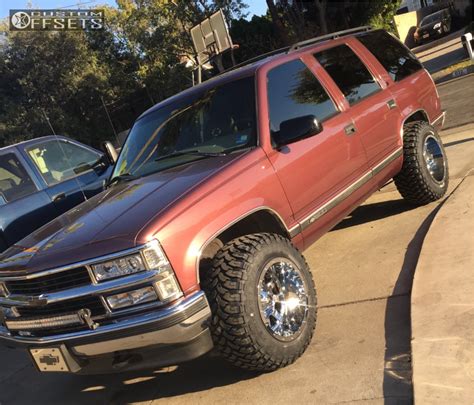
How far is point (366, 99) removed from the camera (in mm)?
5293

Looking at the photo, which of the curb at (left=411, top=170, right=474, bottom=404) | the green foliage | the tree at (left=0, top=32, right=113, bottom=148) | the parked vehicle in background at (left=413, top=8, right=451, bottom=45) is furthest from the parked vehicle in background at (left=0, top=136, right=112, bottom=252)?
the parked vehicle in background at (left=413, top=8, right=451, bottom=45)

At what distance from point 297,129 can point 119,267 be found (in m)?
1.66

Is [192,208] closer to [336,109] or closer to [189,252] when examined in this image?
[189,252]

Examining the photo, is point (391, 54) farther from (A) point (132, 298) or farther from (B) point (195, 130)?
(A) point (132, 298)

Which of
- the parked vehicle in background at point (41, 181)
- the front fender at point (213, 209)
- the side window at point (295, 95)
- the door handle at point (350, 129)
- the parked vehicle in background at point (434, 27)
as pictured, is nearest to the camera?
the front fender at point (213, 209)

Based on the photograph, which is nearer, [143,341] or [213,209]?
[143,341]

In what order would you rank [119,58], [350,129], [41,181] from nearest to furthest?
[350,129]
[41,181]
[119,58]

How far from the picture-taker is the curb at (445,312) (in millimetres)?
2977

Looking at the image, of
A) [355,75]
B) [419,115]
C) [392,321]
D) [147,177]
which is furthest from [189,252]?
[419,115]

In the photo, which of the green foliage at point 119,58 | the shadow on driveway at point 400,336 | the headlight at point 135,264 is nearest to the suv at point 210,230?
the headlight at point 135,264

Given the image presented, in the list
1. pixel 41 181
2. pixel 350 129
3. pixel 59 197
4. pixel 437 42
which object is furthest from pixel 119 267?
pixel 437 42

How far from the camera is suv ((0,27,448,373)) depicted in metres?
3.19

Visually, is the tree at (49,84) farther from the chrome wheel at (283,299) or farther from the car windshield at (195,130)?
the chrome wheel at (283,299)

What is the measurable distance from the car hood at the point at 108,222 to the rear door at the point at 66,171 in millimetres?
2404
